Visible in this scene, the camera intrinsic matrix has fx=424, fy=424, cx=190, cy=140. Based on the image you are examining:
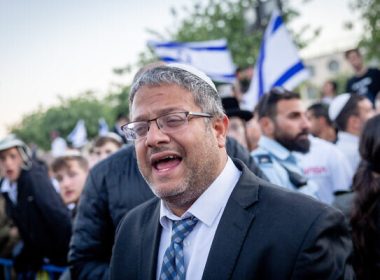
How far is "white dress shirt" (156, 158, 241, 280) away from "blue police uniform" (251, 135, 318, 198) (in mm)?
1634

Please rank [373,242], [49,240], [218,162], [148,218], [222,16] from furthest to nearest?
[222,16] < [49,240] < [373,242] < [148,218] < [218,162]

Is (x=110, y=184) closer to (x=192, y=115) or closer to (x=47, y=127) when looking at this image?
(x=192, y=115)

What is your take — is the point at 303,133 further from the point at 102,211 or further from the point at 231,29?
the point at 231,29

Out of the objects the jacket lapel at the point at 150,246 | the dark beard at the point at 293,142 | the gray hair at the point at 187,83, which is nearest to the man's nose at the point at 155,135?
the gray hair at the point at 187,83

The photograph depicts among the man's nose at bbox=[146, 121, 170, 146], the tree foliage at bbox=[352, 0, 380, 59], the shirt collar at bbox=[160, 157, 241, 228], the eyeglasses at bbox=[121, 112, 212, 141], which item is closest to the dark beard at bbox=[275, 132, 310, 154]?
the shirt collar at bbox=[160, 157, 241, 228]

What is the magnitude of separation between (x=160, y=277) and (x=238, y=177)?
574mm

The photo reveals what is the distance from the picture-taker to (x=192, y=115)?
1.84m

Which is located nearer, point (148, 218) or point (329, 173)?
point (148, 218)

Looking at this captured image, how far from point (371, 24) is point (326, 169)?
492 inches

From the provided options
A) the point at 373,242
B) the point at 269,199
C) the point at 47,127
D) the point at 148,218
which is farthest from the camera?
the point at 47,127

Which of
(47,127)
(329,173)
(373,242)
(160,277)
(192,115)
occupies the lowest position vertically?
(47,127)

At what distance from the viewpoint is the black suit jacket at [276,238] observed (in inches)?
61.9

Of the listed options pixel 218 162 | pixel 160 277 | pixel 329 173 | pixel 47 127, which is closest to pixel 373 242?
pixel 218 162

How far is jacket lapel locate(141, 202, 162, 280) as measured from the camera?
1.98 metres
